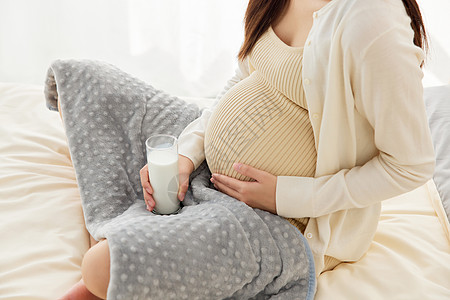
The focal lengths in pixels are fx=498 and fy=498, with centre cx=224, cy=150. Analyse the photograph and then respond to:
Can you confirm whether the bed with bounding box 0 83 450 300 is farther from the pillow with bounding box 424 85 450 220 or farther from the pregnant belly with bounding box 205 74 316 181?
the pregnant belly with bounding box 205 74 316 181

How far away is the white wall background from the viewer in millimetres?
2127

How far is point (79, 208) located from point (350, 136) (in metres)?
0.68

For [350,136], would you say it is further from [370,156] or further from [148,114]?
[148,114]

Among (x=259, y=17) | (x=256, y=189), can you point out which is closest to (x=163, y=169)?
(x=256, y=189)

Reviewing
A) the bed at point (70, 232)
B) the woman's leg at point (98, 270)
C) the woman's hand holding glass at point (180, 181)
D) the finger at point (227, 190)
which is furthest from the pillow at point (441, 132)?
the woman's leg at point (98, 270)

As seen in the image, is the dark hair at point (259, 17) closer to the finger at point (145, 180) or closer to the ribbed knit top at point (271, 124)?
the ribbed knit top at point (271, 124)

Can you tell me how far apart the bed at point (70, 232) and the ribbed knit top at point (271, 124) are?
0.21 m

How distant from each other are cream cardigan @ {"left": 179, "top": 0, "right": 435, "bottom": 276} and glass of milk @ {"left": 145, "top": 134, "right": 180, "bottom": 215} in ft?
0.74

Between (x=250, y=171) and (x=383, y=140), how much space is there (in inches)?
11.1

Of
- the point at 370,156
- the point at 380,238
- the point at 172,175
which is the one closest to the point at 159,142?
the point at 172,175

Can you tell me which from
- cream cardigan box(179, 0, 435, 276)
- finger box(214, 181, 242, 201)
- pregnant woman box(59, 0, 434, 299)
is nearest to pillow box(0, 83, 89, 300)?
pregnant woman box(59, 0, 434, 299)

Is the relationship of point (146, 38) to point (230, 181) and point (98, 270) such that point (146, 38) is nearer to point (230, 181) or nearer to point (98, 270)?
point (230, 181)

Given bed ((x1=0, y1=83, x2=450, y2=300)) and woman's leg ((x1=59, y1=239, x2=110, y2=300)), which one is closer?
woman's leg ((x1=59, y1=239, x2=110, y2=300))

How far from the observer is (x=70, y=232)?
115cm
